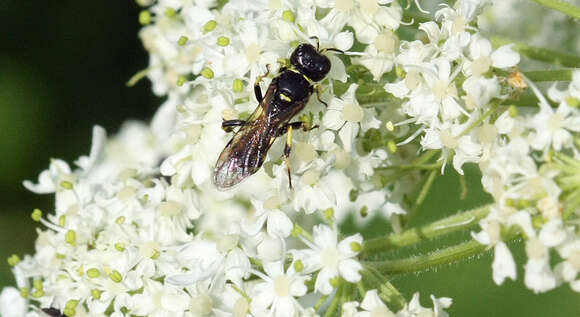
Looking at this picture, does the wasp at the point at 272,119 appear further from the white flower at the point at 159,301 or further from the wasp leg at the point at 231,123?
the white flower at the point at 159,301

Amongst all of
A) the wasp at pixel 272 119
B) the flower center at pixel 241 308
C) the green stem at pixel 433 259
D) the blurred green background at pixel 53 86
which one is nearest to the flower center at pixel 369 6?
the wasp at pixel 272 119

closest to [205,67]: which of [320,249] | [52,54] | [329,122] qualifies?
[329,122]

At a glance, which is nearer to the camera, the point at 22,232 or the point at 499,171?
the point at 499,171

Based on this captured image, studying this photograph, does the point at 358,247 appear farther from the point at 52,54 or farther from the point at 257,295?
the point at 52,54

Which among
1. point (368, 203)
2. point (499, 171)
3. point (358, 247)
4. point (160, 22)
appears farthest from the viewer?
point (160, 22)

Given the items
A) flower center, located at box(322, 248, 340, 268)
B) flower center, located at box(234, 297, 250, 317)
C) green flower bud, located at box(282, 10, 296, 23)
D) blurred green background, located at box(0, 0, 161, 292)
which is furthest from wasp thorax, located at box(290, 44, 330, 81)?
blurred green background, located at box(0, 0, 161, 292)

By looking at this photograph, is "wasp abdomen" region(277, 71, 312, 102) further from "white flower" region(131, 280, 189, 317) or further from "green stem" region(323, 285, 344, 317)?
"white flower" region(131, 280, 189, 317)

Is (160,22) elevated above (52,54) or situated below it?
below
